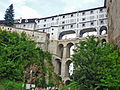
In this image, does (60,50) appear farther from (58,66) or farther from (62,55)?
(58,66)

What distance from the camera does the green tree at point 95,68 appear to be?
1830cm

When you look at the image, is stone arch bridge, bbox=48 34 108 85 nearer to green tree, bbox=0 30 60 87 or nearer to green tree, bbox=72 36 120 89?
green tree, bbox=0 30 60 87

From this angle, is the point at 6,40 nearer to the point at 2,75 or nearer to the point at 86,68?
the point at 2,75

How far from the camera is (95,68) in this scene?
19000 millimetres

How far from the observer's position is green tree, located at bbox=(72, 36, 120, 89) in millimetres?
18297

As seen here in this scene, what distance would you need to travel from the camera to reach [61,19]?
186 ft

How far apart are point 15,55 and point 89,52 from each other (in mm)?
17807

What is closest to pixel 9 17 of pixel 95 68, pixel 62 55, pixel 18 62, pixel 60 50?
pixel 60 50

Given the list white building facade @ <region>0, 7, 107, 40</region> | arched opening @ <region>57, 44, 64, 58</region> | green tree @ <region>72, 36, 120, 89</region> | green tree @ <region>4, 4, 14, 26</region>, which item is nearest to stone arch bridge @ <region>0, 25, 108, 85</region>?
arched opening @ <region>57, 44, 64, 58</region>

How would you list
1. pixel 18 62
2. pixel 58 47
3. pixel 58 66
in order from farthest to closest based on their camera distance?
pixel 58 47 → pixel 58 66 → pixel 18 62

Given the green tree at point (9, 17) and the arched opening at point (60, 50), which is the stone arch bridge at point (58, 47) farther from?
the green tree at point (9, 17)

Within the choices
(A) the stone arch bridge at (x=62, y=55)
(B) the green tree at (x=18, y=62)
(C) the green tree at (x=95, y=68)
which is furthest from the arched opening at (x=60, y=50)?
(C) the green tree at (x=95, y=68)

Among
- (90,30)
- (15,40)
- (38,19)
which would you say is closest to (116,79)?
(15,40)

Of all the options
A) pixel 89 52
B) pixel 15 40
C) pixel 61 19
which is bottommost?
pixel 89 52
